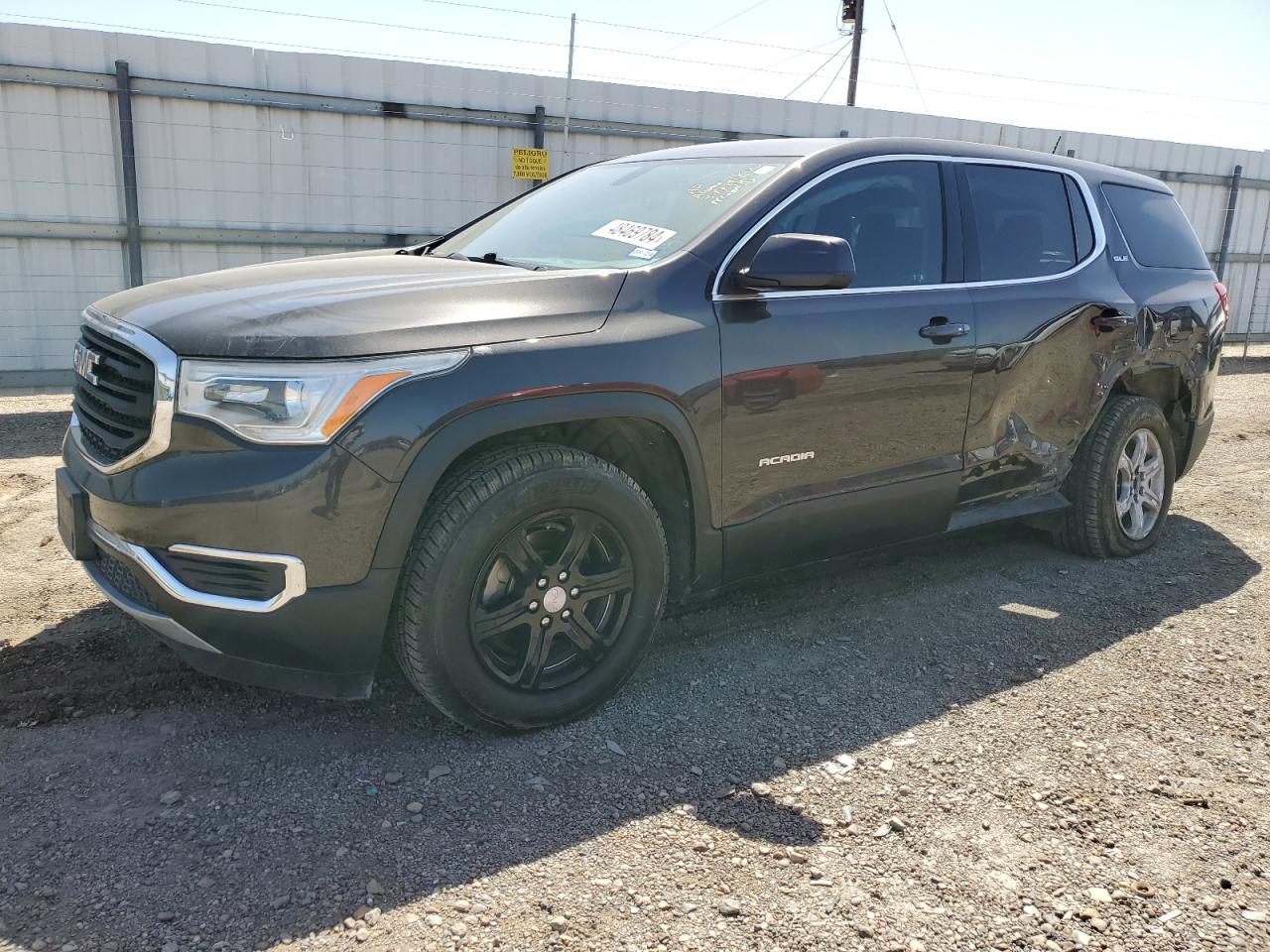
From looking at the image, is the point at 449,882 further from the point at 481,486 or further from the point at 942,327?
the point at 942,327

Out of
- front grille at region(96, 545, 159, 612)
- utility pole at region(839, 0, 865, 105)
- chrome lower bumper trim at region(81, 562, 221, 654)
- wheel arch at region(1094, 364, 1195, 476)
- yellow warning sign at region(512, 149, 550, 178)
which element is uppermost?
utility pole at region(839, 0, 865, 105)

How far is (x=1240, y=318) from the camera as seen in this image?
660 inches

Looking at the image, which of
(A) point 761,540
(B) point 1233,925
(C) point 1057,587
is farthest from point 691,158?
(B) point 1233,925

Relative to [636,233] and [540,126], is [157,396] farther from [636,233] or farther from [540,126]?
[540,126]

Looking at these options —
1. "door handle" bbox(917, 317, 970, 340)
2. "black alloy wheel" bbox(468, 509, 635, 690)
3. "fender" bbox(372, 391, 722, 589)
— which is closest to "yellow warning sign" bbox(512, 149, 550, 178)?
"door handle" bbox(917, 317, 970, 340)

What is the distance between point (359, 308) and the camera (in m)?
2.75

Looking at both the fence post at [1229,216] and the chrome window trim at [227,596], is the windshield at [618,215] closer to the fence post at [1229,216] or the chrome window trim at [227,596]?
the chrome window trim at [227,596]

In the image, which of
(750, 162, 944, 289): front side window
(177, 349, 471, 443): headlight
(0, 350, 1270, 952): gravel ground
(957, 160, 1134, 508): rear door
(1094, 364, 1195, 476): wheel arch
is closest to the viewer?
(0, 350, 1270, 952): gravel ground

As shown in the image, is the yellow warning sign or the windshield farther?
the yellow warning sign

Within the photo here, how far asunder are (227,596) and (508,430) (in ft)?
2.79

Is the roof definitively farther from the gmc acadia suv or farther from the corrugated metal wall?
the corrugated metal wall

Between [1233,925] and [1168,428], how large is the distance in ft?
11.1

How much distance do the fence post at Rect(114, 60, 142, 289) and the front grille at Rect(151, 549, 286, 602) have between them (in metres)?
7.25

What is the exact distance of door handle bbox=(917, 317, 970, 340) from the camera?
3738 mm
